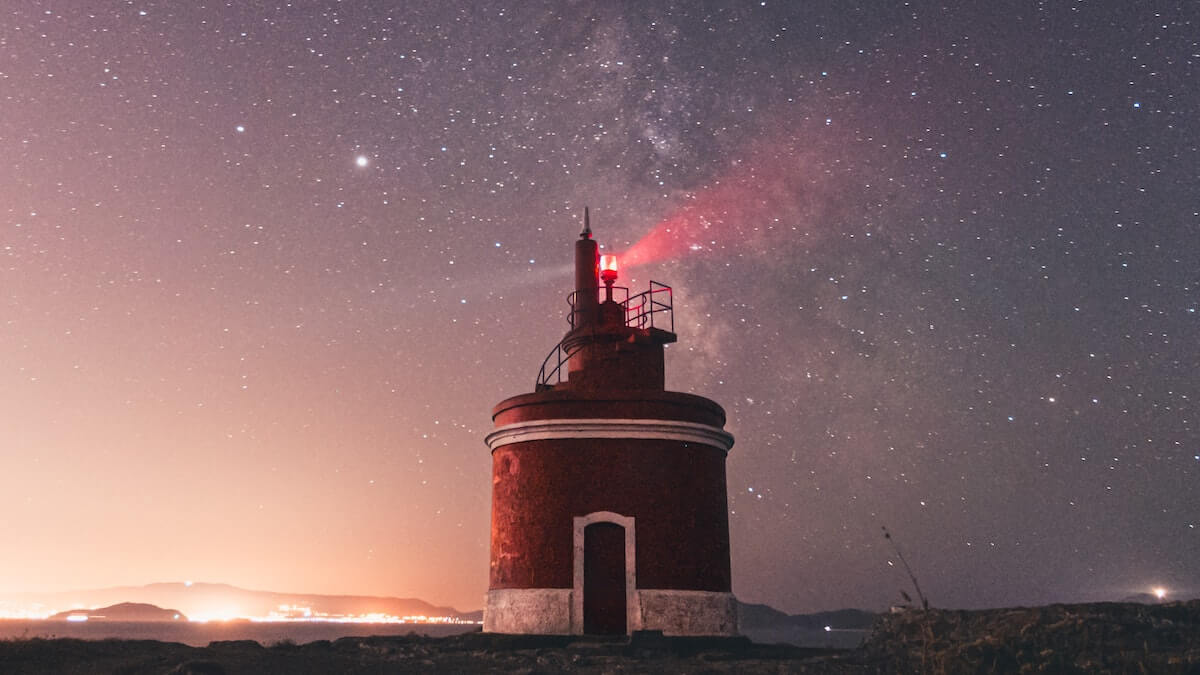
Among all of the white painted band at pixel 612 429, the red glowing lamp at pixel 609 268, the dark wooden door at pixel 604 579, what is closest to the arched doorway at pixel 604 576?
the dark wooden door at pixel 604 579

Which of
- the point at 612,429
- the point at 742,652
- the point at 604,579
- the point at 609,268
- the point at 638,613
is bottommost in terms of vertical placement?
the point at 742,652

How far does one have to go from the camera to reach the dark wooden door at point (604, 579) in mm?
17156

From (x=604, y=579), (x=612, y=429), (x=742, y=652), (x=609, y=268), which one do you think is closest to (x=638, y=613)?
(x=604, y=579)

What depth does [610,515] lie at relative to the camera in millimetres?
17422

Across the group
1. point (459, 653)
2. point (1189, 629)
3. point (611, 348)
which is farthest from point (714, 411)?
point (1189, 629)

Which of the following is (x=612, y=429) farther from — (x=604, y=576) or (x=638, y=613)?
(x=638, y=613)

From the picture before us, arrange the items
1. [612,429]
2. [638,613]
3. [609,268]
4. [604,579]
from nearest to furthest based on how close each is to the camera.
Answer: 1. [638,613]
2. [604,579]
3. [612,429]
4. [609,268]

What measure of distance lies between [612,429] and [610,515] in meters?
1.69

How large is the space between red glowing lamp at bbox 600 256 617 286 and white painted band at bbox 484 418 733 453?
3.84 meters

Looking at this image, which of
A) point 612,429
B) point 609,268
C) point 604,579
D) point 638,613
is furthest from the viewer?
point 609,268

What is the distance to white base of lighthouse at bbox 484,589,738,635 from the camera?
17.0m

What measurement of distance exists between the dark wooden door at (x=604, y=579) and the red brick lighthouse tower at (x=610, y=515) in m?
0.02

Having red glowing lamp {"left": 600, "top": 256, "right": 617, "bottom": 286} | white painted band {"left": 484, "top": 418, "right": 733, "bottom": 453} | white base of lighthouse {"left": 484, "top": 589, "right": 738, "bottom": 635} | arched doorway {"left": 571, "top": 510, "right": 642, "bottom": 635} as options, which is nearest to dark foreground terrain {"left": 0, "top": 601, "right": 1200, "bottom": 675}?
white base of lighthouse {"left": 484, "top": 589, "right": 738, "bottom": 635}

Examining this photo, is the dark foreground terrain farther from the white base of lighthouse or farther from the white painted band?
the white painted band
